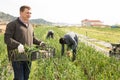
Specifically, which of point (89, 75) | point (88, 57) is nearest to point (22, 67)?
point (89, 75)

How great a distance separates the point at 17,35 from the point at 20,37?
0.06 metres

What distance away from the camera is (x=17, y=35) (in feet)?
16.8

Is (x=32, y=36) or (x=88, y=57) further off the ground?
(x=32, y=36)

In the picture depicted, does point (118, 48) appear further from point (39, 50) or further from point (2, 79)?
point (39, 50)

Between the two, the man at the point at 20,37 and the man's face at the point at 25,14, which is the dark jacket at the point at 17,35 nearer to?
the man at the point at 20,37

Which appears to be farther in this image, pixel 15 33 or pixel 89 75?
pixel 89 75

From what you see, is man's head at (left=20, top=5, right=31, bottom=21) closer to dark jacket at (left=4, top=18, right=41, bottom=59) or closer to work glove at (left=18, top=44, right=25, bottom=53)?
dark jacket at (left=4, top=18, right=41, bottom=59)

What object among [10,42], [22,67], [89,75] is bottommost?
[89,75]

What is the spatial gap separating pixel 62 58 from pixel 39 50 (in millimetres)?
3395

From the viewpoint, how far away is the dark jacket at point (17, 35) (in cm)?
494

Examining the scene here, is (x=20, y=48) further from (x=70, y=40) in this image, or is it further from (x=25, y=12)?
(x=70, y=40)

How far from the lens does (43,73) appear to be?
7578mm

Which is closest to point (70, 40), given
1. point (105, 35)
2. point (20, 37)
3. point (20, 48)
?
point (20, 37)

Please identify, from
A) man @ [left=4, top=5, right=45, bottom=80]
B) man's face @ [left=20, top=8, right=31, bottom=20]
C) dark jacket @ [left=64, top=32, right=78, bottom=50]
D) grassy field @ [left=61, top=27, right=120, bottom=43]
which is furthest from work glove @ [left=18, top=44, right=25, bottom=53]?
grassy field @ [left=61, top=27, right=120, bottom=43]
